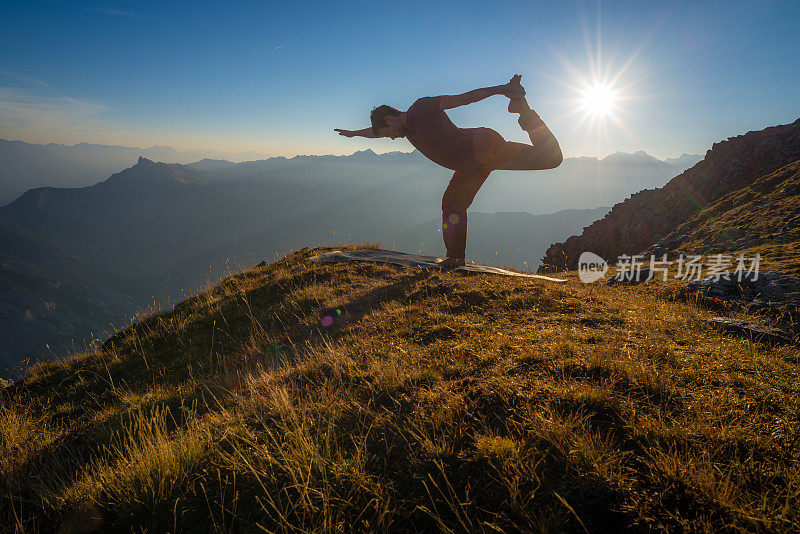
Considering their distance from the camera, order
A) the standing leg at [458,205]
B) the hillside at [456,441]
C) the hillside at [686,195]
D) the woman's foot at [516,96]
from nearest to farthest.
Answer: the hillside at [456,441]
the woman's foot at [516,96]
the standing leg at [458,205]
the hillside at [686,195]

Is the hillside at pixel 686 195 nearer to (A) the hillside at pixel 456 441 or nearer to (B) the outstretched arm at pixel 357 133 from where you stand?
(B) the outstretched arm at pixel 357 133

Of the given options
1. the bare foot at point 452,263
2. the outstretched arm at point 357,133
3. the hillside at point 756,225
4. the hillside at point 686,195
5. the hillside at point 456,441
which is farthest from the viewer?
the hillside at point 686,195

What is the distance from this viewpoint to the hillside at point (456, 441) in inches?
75.9

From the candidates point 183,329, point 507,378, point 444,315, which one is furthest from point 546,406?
point 183,329

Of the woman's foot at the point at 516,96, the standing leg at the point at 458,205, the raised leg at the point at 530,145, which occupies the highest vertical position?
the woman's foot at the point at 516,96

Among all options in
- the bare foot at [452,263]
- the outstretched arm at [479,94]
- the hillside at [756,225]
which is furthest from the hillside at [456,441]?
the hillside at [756,225]

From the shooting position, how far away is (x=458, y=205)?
945 cm

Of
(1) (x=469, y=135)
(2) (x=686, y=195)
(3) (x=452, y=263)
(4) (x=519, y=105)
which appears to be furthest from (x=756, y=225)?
(1) (x=469, y=135)

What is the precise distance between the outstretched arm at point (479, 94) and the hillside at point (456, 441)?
5.37 metres

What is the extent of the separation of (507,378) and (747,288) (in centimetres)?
856

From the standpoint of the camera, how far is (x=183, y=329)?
7.75 m

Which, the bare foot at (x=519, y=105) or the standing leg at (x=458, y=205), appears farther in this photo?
the standing leg at (x=458, y=205)

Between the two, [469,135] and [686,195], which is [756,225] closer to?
[686,195]

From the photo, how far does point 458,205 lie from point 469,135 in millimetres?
1899
